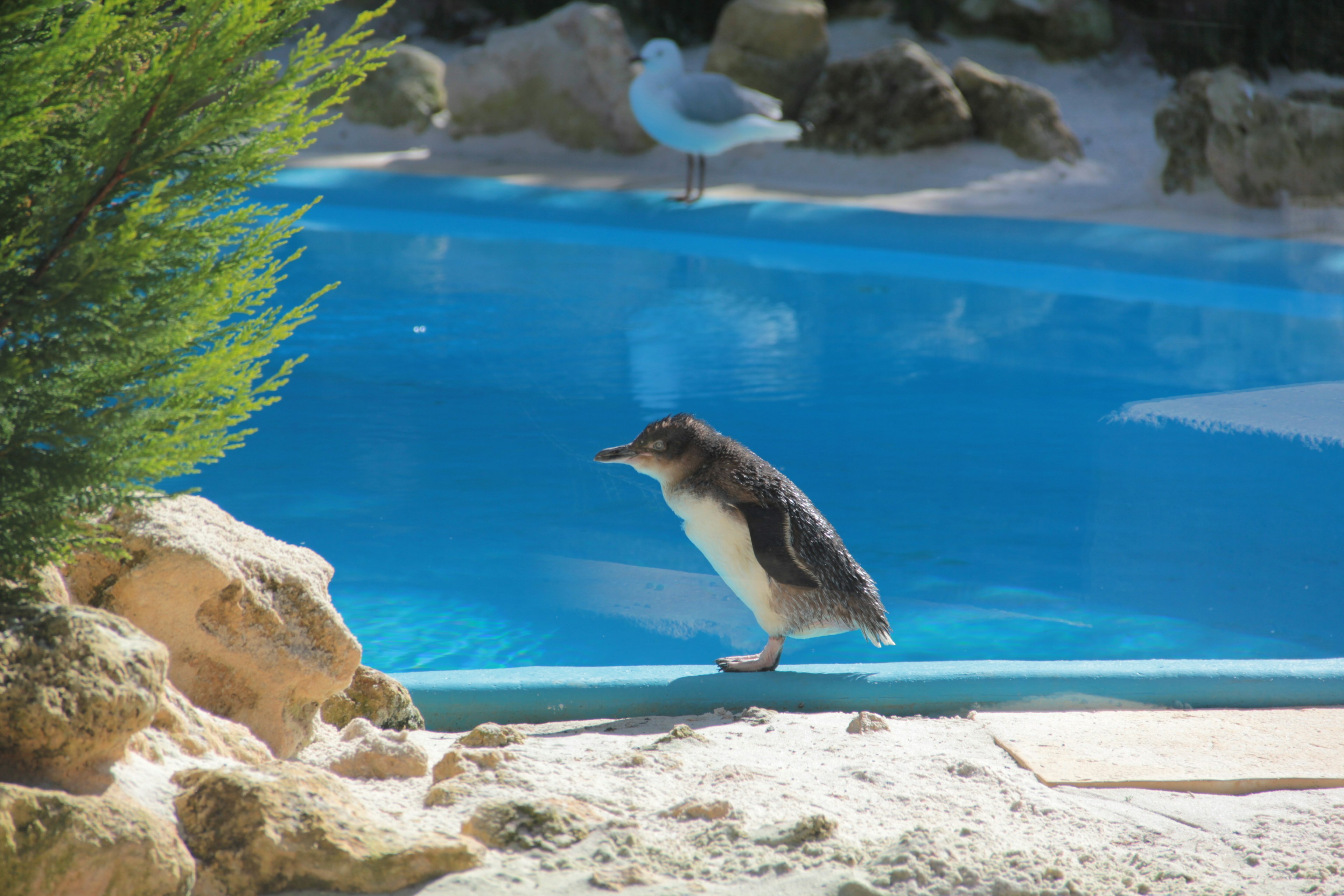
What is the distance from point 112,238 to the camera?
1.43 meters

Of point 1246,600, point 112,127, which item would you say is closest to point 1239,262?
point 1246,600

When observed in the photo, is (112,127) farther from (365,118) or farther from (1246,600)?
(365,118)

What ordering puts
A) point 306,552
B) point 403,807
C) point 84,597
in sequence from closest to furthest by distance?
point 403,807
point 84,597
point 306,552

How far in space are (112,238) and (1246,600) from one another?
11.5 ft

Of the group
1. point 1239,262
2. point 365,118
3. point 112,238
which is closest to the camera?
point 112,238

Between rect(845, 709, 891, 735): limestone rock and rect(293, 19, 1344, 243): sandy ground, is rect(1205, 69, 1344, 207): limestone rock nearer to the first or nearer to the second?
rect(293, 19, 1344, 243): sandy ground

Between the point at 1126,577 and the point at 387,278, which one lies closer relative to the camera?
the point at 1126,577

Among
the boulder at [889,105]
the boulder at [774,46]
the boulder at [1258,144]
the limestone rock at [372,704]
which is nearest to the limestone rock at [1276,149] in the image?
the boulder at [1258,144]

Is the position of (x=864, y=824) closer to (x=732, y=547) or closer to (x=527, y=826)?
(x=527, y=826)

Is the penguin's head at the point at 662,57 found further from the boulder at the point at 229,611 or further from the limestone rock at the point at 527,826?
the limestone rock at the point at 527,826

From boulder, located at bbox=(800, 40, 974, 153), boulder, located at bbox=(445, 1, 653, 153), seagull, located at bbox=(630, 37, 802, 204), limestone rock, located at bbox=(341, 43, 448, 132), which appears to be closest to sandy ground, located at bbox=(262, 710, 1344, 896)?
seagull, located at bbox=(630, 37, 802, 204)

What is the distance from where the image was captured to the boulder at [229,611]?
1.96m

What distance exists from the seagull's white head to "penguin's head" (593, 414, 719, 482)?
8.12 metres

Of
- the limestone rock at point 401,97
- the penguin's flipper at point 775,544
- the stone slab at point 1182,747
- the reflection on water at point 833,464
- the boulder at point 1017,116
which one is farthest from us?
the limestone rock at point 401,97
